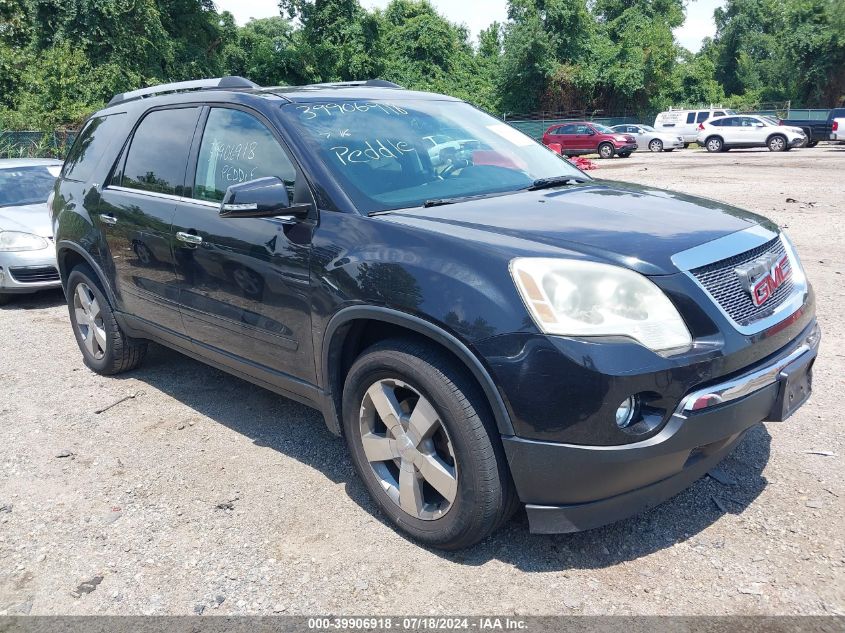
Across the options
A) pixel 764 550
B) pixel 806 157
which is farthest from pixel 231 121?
pixel 806 157

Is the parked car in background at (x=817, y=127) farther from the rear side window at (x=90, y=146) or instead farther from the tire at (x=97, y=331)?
the tire at (x=97, y=331)

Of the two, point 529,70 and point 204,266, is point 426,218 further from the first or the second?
point 529,70

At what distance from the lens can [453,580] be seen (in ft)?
9.00

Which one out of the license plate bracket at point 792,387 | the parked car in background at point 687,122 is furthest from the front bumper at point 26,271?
the parked car in background at point 687,122

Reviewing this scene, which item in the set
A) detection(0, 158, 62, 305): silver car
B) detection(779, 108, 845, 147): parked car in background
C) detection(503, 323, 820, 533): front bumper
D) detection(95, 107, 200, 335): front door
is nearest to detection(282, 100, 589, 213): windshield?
detection(95, 107, 200, 335): front door

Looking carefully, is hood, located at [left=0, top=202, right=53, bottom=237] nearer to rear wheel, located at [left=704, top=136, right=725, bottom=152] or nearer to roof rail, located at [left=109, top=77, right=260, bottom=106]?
roof rail, located at [left=109, top=77, right=260, bottom=106]

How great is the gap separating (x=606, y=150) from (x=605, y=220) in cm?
2878

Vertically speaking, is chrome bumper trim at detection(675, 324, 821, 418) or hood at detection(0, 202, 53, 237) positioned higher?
hood at detection(0, 202, 53, 237)

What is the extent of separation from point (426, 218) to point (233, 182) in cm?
126

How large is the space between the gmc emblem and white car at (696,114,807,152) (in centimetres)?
2973

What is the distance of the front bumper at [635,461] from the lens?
2.42 metres

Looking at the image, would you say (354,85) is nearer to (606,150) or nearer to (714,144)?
(606,150)

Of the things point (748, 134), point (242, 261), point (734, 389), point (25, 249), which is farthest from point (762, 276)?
point (748, 134)

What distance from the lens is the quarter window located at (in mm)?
3439
